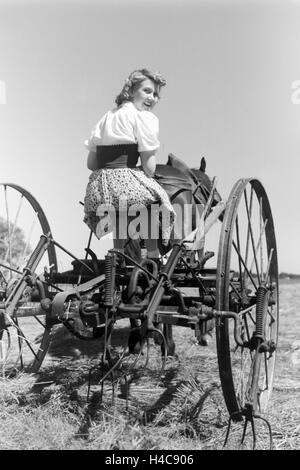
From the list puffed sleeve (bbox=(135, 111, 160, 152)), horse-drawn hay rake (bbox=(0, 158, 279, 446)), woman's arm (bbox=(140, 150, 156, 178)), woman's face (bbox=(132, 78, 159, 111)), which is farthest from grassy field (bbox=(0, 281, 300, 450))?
woman's face (bbox=(132, 78, 159, 111))

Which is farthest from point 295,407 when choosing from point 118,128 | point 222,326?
point 118,128

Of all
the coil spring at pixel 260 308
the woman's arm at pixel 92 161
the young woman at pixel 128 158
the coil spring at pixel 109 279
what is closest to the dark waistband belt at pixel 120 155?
the young woman at pixel 128 158

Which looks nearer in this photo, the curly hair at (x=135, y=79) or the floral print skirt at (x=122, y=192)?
the floral print skirt at (x=122, y=192)

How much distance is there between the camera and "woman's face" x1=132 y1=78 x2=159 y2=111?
12.6 feet

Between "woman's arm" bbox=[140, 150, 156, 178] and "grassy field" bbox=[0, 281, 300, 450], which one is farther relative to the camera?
"woman's arm" bbox=[140, 150, 156, 178]

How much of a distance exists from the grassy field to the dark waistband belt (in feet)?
4.52

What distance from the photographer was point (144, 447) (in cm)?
286

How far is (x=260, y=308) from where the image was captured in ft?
10.7

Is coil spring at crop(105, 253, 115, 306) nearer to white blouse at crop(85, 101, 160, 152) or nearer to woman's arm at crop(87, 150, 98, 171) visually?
white blouse at crop(85, 101, 160, 152)

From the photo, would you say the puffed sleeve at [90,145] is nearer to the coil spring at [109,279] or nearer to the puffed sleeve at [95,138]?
the puffed sleeve at [95,138]

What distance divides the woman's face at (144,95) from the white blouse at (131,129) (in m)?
0.14

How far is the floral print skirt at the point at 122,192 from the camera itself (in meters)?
3.62

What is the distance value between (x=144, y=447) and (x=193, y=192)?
2305mm

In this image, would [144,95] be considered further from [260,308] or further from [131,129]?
[260,308]
